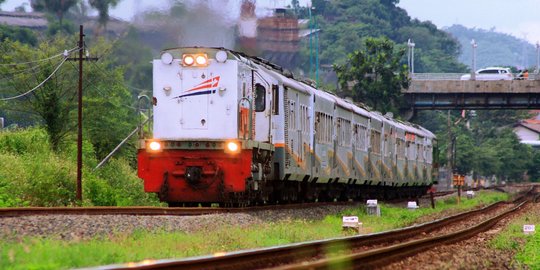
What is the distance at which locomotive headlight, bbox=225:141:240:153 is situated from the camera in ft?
74.0

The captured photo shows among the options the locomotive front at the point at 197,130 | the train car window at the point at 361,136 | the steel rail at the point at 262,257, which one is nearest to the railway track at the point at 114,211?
the locomotive front at the point at 197,130

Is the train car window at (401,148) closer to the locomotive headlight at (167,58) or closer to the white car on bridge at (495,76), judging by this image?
the locomotive headlight at (167,58)

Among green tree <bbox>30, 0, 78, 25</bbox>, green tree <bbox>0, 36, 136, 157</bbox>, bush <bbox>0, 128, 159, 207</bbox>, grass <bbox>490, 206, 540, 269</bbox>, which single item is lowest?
grass <bbox>490, 206, 540, 269</bbox>

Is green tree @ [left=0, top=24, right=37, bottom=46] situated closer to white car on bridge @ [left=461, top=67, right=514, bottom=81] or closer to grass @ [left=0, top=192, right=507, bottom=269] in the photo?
white car on bridge @ [left=461, top=67, right=514, bottom=81]

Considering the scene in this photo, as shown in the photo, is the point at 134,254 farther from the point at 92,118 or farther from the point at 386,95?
the point at 386,95

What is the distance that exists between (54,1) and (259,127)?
41.6 metres

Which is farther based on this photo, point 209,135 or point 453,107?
point 453,107

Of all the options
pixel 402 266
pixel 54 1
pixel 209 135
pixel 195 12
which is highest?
pixel 54 1

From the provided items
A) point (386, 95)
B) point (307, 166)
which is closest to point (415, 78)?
point (386, 95)

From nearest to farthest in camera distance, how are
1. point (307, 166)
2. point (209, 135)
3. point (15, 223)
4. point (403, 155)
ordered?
point (15, 223), point (209, 135), point (307, 166), point (403, 155)

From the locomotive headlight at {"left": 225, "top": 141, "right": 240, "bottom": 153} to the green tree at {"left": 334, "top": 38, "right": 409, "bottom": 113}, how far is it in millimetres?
61078

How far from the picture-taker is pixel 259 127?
2447cm

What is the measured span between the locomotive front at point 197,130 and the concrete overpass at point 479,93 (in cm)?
5408

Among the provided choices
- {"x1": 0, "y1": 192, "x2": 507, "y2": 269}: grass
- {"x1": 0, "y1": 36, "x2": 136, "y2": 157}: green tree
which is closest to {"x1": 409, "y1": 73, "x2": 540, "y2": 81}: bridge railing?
{"x1": 0, "y1": 36, "x2": 136, "y2": 157}: green tree
